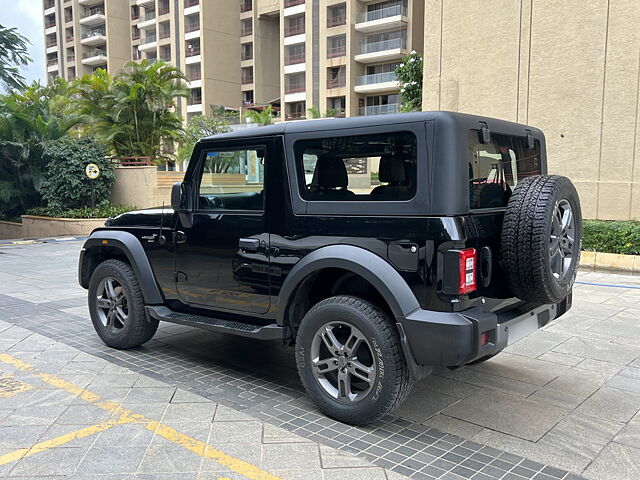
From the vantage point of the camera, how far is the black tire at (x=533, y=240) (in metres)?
3.70

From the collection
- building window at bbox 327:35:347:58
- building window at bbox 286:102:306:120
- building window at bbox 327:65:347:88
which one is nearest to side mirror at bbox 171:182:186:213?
building window at bbox 327:65:347:88

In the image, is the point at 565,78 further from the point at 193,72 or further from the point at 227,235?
the point at 193,72

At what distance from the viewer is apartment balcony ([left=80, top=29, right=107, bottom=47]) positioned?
6450 cm

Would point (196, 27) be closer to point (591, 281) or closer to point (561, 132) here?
point (561, 132)

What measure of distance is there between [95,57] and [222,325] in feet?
222

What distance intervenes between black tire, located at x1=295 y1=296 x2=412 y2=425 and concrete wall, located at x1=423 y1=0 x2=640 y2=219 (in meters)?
11.4

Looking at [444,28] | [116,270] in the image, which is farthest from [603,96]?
[116,270]

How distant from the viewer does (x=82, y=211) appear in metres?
20.6

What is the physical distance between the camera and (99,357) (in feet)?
18.5

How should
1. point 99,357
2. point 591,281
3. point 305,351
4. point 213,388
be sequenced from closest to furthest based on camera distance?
point 305,351, point 213,388, point 99,357, point 591,281

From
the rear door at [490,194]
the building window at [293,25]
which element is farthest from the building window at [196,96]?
the rear door at [490,194]

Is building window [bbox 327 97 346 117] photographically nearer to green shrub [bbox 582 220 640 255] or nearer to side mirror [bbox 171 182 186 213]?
green shrub [bbox 582 220 640 255]

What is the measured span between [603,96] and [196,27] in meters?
48.9

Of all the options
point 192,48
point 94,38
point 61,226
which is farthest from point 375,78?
point 94,38
